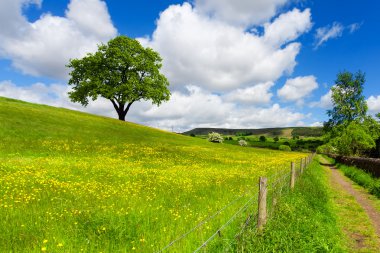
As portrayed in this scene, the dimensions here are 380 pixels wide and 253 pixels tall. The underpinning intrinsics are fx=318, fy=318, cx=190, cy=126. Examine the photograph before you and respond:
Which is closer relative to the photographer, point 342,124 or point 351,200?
point 351,200

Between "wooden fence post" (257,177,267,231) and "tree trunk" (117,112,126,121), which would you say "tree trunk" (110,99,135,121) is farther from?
"wooden fence post" (257,177,267,231)

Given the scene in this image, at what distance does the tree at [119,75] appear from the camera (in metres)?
59.1

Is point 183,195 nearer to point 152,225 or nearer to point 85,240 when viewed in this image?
point 152,225

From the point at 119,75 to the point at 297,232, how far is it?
5602 cm

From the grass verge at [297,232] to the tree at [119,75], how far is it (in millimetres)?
49267

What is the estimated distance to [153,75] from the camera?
6312cm

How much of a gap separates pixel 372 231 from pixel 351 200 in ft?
22.0

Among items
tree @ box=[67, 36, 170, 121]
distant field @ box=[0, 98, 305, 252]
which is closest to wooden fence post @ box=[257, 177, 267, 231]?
distant field @ box=[0, 98, 305, 252]

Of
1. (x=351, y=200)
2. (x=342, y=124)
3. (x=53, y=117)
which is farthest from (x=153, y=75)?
(x=351, y=200)

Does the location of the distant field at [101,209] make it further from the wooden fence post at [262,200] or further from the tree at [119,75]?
the tree at [119,75]

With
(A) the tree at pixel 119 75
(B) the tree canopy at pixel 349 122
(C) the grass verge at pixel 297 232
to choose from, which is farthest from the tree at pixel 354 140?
(C) the grass verge at pixel 297 232

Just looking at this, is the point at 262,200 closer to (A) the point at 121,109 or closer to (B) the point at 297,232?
(B) the point at 297,232

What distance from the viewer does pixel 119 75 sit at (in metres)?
60.6

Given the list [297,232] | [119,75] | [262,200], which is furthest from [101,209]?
[119,75]
